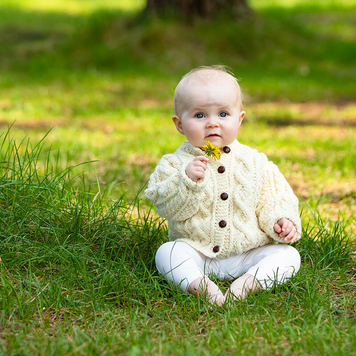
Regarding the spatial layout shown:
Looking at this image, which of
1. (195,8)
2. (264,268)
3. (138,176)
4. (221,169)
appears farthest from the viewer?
(195,8)

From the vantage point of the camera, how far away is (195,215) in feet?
8.41

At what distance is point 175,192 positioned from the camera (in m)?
2.48

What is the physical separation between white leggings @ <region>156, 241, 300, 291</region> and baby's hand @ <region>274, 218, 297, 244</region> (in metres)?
Answer: 0.07

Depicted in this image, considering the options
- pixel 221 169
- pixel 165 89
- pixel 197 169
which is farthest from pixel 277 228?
pixel 165 89

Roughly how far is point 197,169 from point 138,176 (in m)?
1.81

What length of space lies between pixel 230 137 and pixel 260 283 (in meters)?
0.70

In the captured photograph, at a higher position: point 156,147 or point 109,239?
point 109,239

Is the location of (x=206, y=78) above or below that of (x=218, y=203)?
above

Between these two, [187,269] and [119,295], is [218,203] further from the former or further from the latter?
[119,295]

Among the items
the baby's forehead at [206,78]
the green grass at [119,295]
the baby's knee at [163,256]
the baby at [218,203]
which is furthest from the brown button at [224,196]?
the baby's forehead at [206,78]

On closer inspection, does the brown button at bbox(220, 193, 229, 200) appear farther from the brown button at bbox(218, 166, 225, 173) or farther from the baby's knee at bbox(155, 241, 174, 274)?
the baby's knee at bbox(155, 241, 174, 274)

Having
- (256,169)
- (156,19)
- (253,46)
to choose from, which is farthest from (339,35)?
(256,169)

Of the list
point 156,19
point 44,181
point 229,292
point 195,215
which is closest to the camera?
point 229,292

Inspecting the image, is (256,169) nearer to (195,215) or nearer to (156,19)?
(195,215)
